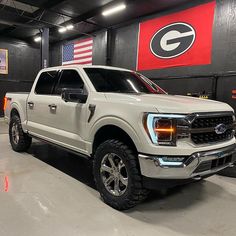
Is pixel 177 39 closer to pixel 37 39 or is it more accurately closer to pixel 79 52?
pixel 79 52

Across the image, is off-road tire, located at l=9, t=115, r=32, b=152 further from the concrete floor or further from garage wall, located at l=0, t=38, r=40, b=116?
garage wall, located at l=0, t=38, r=40, b=116

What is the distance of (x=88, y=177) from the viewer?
3.86 metres

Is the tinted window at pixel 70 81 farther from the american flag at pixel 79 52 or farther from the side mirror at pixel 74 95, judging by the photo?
the american flag at pixel 79 52

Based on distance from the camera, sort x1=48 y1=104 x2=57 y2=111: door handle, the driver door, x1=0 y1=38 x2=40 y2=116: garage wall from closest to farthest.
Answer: the driver door → x1=48 y1=104 x2=57 y2=111: door handle → x1=0 y1=38 x2=40 y2=116: garage wall

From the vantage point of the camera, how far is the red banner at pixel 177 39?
25.7ft

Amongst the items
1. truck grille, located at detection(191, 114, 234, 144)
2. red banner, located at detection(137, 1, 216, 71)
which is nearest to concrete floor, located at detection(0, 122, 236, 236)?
truck grille, located at detection(191, 114, 234, 144)

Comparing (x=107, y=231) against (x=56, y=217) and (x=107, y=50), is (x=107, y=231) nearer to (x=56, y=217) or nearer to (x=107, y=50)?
(x=56, y=217)

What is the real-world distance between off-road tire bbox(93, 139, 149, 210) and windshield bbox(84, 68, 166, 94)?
2.72 feet

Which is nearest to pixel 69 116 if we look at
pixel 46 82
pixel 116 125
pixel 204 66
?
pixel 116 125

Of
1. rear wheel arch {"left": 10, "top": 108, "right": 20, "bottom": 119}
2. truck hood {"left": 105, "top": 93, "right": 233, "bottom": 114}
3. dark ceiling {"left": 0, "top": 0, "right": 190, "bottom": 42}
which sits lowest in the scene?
rear wheel arch {"left": 10, "top": 108, "right": 20, "bottom": 119}

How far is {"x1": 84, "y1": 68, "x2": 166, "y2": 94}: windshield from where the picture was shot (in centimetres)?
334

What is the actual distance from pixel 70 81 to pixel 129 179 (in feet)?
6.09

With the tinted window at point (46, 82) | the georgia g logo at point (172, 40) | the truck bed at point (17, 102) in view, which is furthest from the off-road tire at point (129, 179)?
the georgia g logo at point (172, 40)

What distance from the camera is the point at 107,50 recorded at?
38.2ft
